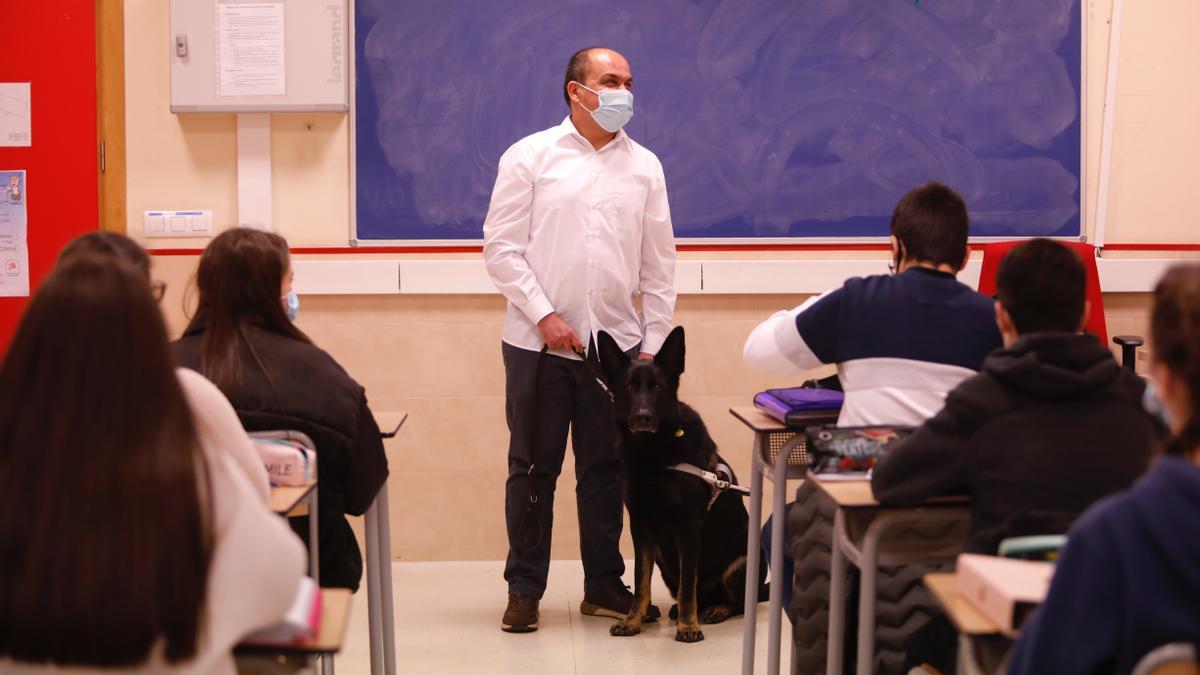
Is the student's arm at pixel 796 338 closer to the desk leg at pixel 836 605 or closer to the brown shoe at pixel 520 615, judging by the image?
the desk leg at pixel 836 605

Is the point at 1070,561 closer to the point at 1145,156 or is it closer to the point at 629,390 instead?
the point at 629,390

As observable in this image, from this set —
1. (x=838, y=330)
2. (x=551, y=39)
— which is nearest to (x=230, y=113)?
(x=551, y=39)

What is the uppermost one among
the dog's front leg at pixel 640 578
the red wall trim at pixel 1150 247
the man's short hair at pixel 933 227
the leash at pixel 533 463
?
the man's short hair at pixel 933 227

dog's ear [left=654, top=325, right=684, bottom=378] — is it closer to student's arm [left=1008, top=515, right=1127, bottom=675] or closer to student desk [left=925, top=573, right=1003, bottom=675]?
student desk [left=925, top=573, right=1003, bottom=675]

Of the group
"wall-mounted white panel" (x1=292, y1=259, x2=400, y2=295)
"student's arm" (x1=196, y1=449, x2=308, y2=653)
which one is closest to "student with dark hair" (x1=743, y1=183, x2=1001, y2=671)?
"student's arm" (x1=196, y1=449, x2=308, y2=653)

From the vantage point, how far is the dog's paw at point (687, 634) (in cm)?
370

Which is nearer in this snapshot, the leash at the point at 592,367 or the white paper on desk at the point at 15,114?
the leash at the point at 592,367

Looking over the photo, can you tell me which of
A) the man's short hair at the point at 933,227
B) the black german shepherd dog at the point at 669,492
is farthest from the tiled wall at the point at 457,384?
the man's short hair at the point at 933,227

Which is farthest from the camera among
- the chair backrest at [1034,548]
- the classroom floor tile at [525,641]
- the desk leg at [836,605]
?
the classroom floor tile at [525,641]

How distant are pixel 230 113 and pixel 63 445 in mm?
3490

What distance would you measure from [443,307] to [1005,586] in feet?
11.2

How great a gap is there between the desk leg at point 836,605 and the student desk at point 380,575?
1103 mm

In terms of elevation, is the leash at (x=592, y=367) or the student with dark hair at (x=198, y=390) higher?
the student with dark hair at (x=198, y=390)

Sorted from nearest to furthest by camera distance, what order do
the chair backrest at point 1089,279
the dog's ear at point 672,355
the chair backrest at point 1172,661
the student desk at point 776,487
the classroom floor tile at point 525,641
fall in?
the chair backrest at point 1172,661, the student desk at point 776,487, the classroom floor tile at point 525,641, the dog's ear at point 672,355, the chair backrest at point 1089,279
